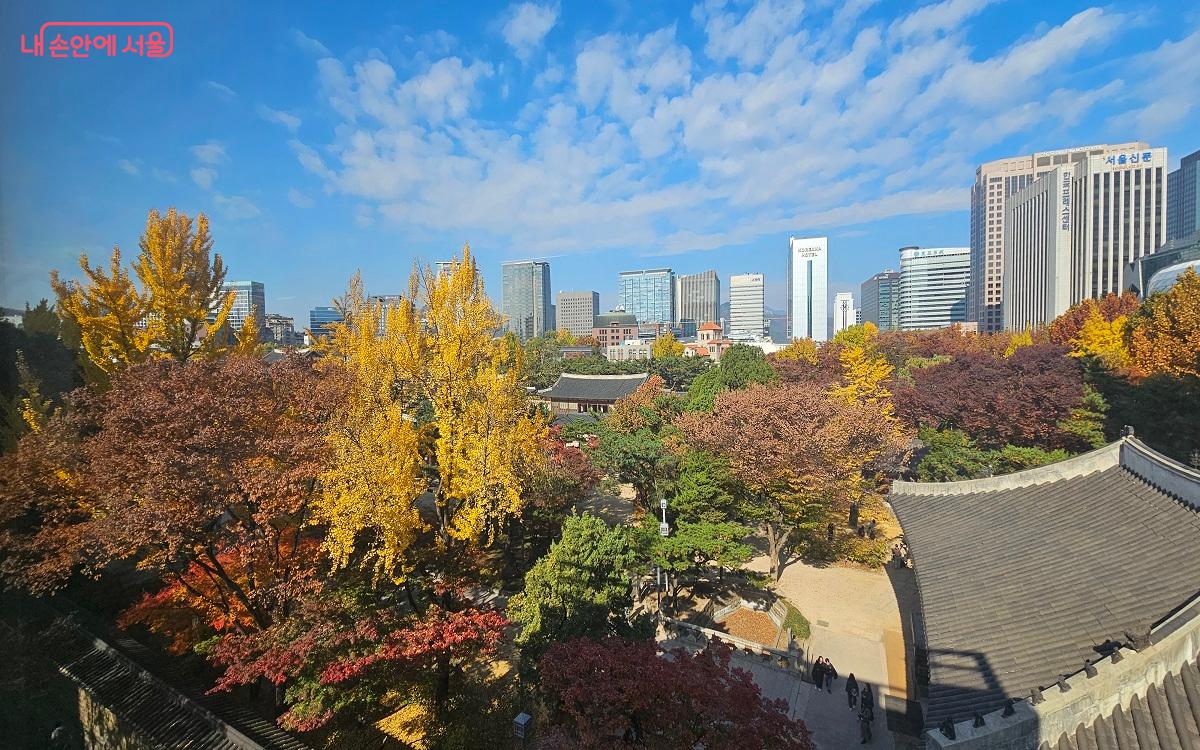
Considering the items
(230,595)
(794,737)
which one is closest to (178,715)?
(230,595)

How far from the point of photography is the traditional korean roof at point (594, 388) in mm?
47156

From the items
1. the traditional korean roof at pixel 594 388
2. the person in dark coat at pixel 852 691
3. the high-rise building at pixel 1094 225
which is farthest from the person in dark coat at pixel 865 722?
the high-rise building at pixel 1094 225

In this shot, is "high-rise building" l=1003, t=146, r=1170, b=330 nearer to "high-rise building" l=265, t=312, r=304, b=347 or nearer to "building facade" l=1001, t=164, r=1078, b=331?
"building facade" l=1001, t=164, r=1078, b=331

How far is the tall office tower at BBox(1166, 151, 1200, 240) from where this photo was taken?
109188 mm

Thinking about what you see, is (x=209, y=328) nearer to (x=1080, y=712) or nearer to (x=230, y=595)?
(x=230, y=595)

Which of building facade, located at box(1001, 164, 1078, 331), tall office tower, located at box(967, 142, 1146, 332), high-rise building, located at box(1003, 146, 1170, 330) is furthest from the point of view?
tall office tower, located at box(967, 142, 1146, 332)

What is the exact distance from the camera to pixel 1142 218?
77938 mm

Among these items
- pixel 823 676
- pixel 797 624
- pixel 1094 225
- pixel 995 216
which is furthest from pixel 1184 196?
pixel 823 676

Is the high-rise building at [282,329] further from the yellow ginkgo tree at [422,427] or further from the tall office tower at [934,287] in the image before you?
the tall office tower at [934,287]

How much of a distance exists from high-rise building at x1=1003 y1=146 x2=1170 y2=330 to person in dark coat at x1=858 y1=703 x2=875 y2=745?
3665 inches

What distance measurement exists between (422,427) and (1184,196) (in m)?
174

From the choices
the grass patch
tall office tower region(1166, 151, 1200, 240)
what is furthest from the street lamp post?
tall office tower region(1166, 151, 1200, 240)

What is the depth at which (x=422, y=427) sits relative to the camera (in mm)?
13008

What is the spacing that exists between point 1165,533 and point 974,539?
3418mm
